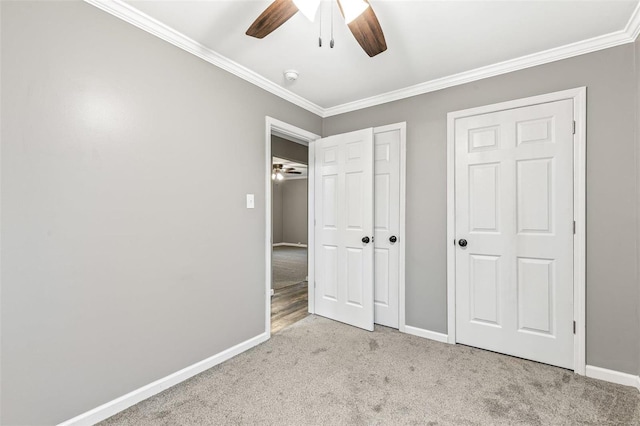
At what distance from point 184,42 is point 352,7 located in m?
1.34

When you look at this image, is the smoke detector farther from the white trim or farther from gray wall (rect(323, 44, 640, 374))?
gray wall (rect(323, 44, 640, 374))

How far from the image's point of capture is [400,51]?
2244 mm

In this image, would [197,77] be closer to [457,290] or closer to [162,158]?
[162,158]

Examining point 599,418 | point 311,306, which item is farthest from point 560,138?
point 311,306

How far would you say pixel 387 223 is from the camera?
3.08 metres

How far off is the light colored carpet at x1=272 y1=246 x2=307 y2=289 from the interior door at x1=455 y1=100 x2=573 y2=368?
301cm

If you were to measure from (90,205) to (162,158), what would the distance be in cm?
52

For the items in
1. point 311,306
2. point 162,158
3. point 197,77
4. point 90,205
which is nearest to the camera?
point 90,205

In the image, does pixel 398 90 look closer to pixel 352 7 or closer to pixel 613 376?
pixel 352 7

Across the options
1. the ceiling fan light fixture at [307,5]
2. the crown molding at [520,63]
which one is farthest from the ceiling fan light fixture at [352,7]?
the crown molding at [520,63]

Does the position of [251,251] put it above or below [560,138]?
below

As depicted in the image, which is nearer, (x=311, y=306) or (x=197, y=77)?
(x=197, y=77)

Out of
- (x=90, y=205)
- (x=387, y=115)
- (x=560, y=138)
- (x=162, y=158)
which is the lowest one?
(x=90, y=205)

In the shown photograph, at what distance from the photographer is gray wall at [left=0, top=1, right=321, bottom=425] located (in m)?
1.44
